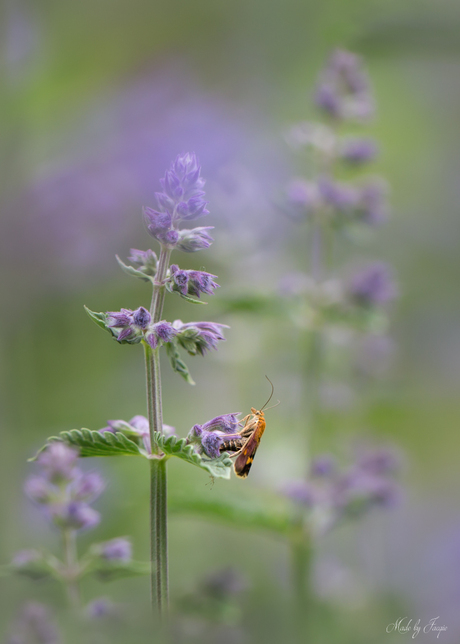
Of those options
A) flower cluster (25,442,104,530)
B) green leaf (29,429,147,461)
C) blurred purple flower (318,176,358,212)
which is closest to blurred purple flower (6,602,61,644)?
flower cluster (25,442,104,530)

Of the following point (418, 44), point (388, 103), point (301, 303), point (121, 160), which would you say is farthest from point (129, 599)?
point (388, 103)

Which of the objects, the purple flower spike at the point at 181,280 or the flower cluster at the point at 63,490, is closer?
the purple flower spike at the point at 181,280

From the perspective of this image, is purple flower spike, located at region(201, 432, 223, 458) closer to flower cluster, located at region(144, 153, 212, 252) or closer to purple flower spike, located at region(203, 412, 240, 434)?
purple flower spike, located at region(203, 412, 240, 434)

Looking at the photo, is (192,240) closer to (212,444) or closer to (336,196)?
(212,444)

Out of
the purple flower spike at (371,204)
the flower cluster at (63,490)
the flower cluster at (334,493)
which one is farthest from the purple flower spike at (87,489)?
A: the purple flower spike at (371,204)

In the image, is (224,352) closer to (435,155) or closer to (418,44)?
(418,44)

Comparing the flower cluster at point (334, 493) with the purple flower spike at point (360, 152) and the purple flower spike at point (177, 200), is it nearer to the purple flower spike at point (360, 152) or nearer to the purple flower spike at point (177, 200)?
the purple flower spike at point (360, 152)

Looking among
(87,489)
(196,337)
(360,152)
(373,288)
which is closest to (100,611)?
(87,489)
